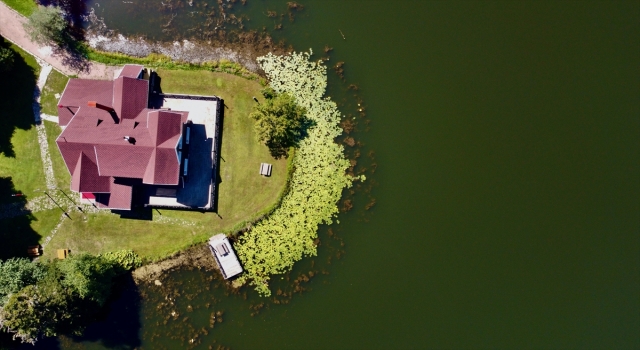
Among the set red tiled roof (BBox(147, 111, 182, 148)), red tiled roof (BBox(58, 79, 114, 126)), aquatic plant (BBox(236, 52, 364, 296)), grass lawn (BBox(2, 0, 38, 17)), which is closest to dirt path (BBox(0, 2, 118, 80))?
grass lawn (BBox(2, 0, 38, 17))

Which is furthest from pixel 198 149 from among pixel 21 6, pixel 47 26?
pixel 21 6

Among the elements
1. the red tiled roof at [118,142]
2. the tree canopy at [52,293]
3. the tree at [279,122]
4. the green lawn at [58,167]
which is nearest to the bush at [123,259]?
the tree canopy at [52,293]

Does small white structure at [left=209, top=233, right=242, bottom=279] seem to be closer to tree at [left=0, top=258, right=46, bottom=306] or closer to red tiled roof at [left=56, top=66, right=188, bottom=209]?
red tiled roof at [left=56, top=66, right=188, bottom=209]

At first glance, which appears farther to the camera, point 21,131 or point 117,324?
point 117,324

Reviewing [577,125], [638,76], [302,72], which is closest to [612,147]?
[577,125]

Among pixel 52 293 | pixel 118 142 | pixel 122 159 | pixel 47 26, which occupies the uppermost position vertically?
pixel 47 26

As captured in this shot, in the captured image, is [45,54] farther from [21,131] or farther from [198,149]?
[198,149]

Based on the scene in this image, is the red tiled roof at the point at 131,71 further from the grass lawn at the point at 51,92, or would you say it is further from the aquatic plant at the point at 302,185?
the aquatic plant at the point at 302,185
